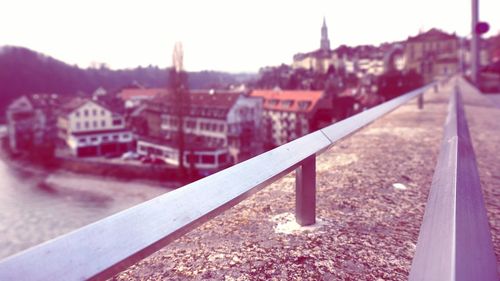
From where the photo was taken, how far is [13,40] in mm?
4059

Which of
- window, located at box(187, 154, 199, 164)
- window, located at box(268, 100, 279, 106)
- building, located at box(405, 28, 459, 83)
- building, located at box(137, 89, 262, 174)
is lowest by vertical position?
window, located at box(187, 154, 199, 164)

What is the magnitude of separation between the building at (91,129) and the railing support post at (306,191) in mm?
28595

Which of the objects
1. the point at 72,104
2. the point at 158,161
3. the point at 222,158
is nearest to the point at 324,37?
the point at 222,158

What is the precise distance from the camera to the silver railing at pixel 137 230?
1.50 feet

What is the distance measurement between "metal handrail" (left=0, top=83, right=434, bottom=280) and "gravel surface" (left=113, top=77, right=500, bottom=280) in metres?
0.27

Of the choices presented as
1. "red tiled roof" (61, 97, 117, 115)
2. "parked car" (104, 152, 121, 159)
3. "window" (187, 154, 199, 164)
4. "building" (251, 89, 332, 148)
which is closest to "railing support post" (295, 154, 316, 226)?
"window" (187, 154, 199, 164)

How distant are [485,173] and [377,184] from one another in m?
0.96

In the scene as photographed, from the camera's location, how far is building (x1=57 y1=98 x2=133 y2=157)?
94.5 feet

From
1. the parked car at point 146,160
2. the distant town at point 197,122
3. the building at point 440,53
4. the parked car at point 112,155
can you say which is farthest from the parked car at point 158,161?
the building at point 440,53

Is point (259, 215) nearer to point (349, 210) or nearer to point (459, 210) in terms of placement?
point (349, 210)

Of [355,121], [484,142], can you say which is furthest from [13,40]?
[484,142]

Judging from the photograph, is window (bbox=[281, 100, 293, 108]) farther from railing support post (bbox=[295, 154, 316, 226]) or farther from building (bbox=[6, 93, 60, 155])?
railing support post (bbox=[295, 154, 316, 226])

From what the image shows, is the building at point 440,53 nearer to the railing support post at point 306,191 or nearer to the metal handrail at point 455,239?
the railing support post at point 306,191

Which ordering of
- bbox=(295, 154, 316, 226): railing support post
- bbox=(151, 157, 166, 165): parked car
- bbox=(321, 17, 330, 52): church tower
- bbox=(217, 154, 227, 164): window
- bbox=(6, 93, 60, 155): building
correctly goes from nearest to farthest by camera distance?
1. bbox=(295, 154, 316, 226): railing support post
2. bbox=(321, 17, 330, 52): church tower
3. bbox=(6, 93, 60, 155): building
4. bbox=(151, 157, 166, 165): parked car
5. bbox=(217, 154, 227, 164): window
